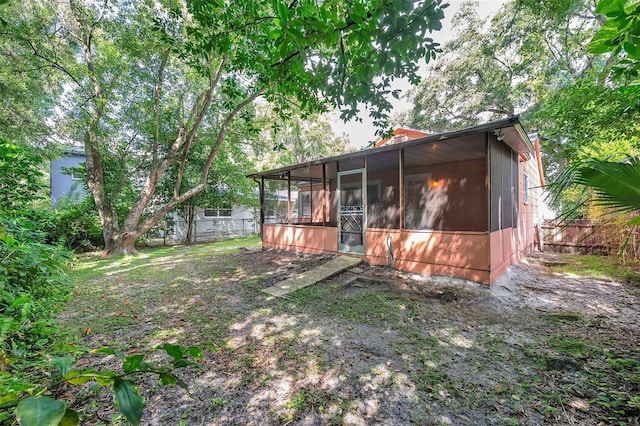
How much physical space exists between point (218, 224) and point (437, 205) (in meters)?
12.3

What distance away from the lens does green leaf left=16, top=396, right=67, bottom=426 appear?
0.53 metres

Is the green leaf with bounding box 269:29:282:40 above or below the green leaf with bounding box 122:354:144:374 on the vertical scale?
above

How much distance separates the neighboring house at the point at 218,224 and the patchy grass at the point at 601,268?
14425mm

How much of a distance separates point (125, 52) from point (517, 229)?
12.9 m

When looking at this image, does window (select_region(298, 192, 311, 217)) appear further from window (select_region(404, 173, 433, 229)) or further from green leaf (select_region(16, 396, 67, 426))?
green leaf (select_region(16, 396, 67, 426))

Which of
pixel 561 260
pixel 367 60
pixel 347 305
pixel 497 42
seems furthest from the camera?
pixel 497 42

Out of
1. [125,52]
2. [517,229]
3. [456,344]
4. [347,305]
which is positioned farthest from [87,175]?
[517,229]

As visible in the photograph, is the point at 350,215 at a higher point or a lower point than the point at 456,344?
higher

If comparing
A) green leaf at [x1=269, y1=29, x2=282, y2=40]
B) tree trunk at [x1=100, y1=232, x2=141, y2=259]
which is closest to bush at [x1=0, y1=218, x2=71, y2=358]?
green leaf at [x1=269, y1=29, x2=282, y2=40]

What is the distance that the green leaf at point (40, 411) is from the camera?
53 cm

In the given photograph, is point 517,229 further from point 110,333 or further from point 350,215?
point 110,333

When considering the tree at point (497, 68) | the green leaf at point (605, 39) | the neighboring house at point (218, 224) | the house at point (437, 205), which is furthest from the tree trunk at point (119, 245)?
the tree at point (497, 68)

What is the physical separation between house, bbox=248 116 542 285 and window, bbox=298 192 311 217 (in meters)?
2.08

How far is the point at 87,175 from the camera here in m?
9.62
